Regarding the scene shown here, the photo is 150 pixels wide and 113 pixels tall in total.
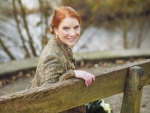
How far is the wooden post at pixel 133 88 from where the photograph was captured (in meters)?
2.24

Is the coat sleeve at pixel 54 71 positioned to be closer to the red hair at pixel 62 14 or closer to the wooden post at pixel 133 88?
the red hair at pixel 62 14

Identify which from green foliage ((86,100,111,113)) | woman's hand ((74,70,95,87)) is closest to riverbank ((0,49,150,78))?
green foliage ((86,100,111,113))

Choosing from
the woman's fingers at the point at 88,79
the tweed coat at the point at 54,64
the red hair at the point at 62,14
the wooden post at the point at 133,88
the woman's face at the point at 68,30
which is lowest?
the wooden post at the point at 133,88

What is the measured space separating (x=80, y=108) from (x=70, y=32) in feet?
2.08

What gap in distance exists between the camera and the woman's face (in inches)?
81.4

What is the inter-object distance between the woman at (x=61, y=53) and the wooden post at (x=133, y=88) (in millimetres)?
466

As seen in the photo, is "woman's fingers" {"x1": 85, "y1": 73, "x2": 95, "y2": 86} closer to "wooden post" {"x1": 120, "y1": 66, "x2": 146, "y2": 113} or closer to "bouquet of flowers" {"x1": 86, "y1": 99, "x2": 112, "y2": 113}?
"wooden post" {"x1": 120, "y1": 66, "x2": 146, "y2": 113}

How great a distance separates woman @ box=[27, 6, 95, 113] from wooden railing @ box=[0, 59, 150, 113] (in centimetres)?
11

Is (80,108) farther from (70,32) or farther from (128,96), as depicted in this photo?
(70,32)

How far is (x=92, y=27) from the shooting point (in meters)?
13.6

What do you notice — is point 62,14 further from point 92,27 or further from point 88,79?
point 92,27

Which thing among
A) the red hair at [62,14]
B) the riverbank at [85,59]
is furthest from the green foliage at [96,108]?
the riverbank at [85,59]

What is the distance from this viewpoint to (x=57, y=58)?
80.4 inches

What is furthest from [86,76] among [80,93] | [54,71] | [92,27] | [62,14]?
[92,27]
